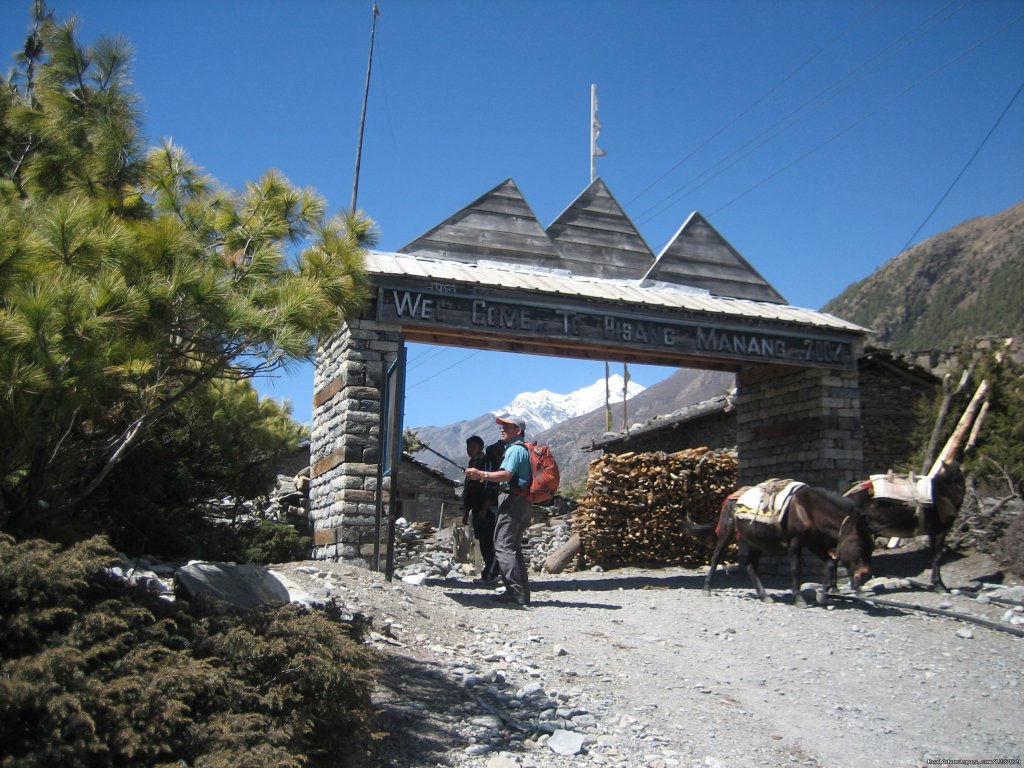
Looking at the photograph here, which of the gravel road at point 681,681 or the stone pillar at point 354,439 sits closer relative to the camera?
the gravel road at point 681,681

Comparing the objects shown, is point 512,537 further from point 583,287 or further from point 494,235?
point 494,235

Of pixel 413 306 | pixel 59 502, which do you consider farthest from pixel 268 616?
pixel 413 306

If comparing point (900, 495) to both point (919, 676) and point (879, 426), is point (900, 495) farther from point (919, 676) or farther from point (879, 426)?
point (879, 426)

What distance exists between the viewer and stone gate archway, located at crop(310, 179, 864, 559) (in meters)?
9.88

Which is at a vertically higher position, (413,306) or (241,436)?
(413,306)

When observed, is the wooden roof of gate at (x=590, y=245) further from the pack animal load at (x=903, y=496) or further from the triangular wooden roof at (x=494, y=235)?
the pack animal load at (x=903, y=496)

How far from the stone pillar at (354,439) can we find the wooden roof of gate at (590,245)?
1.82 meters

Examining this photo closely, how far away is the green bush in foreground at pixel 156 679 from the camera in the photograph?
3205 mm

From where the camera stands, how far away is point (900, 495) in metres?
9.86

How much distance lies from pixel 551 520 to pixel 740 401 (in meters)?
9.42

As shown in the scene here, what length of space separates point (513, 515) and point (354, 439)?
221 cm

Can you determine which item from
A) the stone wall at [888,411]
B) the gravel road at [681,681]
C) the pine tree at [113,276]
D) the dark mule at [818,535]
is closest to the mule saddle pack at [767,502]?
the dark mule at [818,535]

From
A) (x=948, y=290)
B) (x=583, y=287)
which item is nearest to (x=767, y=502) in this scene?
(x=583, y=287)

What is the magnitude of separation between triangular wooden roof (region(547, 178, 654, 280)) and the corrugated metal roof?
250 mm
